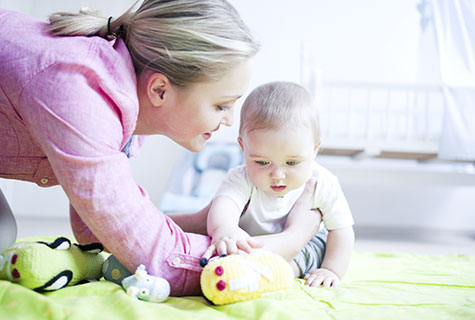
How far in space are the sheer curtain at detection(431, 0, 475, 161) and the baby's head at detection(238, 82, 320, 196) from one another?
6.17ft

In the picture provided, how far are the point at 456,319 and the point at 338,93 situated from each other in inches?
110

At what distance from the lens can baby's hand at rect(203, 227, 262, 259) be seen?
824 millimetres

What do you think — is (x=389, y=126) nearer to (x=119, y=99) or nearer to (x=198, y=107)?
(x=198, y=107)

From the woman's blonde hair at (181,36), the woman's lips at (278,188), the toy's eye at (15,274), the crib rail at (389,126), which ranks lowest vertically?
the crib rail at (389,126)

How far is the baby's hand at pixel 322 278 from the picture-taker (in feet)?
3.22

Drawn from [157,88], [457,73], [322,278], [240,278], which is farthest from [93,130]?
[457,73]

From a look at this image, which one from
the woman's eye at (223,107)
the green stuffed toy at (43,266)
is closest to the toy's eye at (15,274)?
the green stuffed toy at (43,266)

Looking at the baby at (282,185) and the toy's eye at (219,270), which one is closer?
the toy's eye at (219,270)

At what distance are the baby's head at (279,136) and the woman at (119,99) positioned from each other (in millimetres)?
88

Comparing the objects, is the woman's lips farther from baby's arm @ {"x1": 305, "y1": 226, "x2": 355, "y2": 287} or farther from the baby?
baby's arm @ {"x1": 305, "y1": 226, "x2": 355, "y2": 287}

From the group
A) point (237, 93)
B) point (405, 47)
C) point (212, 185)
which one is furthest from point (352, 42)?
point (237, 93)

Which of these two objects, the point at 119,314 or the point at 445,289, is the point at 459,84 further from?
the point at 119,314

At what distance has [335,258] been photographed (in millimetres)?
1070

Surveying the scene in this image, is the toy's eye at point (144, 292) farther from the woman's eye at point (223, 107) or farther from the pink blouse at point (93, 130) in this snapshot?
the woman's eye at point (223, 107)
